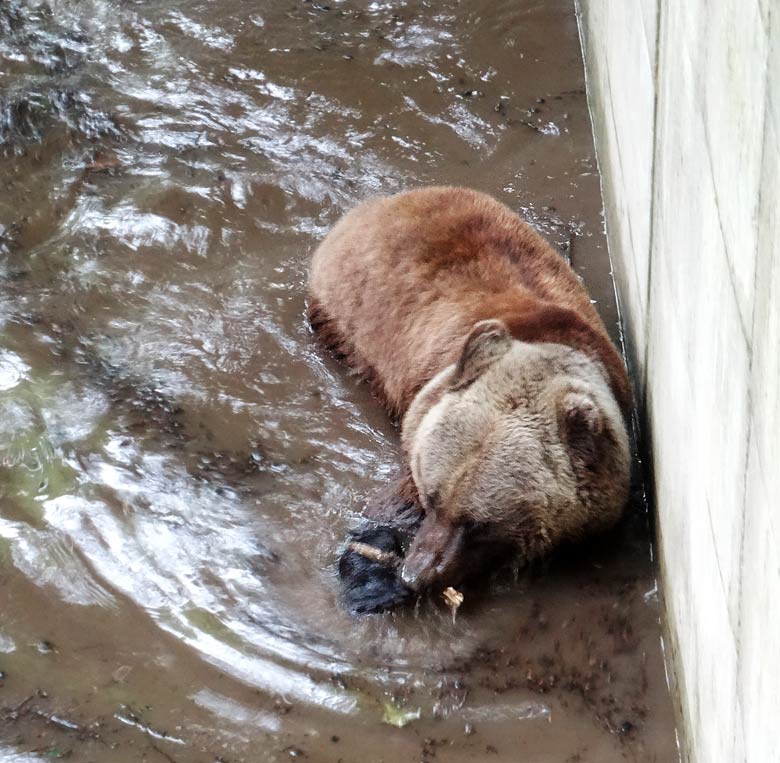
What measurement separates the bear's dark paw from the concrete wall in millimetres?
1130

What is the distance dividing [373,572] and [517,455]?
83cm

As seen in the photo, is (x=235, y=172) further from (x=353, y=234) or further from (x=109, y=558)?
(x=109, y=558)

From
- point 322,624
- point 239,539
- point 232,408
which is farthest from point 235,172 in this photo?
point 322,624

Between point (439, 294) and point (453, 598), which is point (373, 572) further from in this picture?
point (439, 294)

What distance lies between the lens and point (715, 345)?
3.29 metres

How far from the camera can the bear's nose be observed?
4.79 meters

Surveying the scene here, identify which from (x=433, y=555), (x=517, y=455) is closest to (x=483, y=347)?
(x=517, y=455)

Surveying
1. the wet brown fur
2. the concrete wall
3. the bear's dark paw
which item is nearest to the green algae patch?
the bear's dark paw

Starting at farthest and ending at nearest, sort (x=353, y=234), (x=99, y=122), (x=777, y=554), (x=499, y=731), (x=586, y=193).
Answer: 1. (x=99, y=122)
2. (x=586, y=193)
3. (x=353, y=234)
4. (x=499, y=731)
5. (x=777, y=554)

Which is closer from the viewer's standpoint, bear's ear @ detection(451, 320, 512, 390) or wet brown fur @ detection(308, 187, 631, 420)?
bear's ear @ detection(451, 320, 512, 390)

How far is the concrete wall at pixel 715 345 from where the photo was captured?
8.43 feet

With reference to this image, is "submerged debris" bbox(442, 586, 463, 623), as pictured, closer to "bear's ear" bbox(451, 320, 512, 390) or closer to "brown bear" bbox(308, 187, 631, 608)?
"brown bear" bbox(308, 187, 631, 608)

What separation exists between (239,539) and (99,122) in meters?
4.10

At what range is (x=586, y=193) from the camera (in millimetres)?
7406
